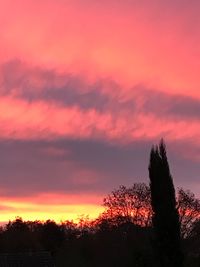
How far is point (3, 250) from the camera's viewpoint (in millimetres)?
63656

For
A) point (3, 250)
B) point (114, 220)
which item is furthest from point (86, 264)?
point (3, 250)

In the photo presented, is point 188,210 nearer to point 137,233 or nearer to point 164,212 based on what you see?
point 137,233

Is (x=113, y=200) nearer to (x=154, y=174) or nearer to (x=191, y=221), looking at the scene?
(x=191, y=221)

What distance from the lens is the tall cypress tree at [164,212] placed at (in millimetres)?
31719

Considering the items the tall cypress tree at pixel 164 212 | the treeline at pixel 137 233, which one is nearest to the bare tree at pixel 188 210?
the treeline at pixel 137 233

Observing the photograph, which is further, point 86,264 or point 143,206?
point 86,264

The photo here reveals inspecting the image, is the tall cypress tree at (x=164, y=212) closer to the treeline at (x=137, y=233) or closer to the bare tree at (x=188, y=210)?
the treeline at (x=137, y=233)

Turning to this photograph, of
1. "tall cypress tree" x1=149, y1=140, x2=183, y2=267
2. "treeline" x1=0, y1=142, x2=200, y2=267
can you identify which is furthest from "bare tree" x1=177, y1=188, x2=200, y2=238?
"tall cypress tree" x1=149, y1=140, x2=183, y2=267

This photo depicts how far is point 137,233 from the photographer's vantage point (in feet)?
148

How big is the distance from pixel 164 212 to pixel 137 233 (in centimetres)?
1328

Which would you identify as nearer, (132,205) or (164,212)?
(164,212)

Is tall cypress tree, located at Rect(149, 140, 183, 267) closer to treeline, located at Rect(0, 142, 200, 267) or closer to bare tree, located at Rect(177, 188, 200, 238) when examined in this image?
treeline, located at Rect(0, 142, 200, 267)

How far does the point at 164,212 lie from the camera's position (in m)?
32.3

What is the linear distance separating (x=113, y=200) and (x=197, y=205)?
22.6ft
